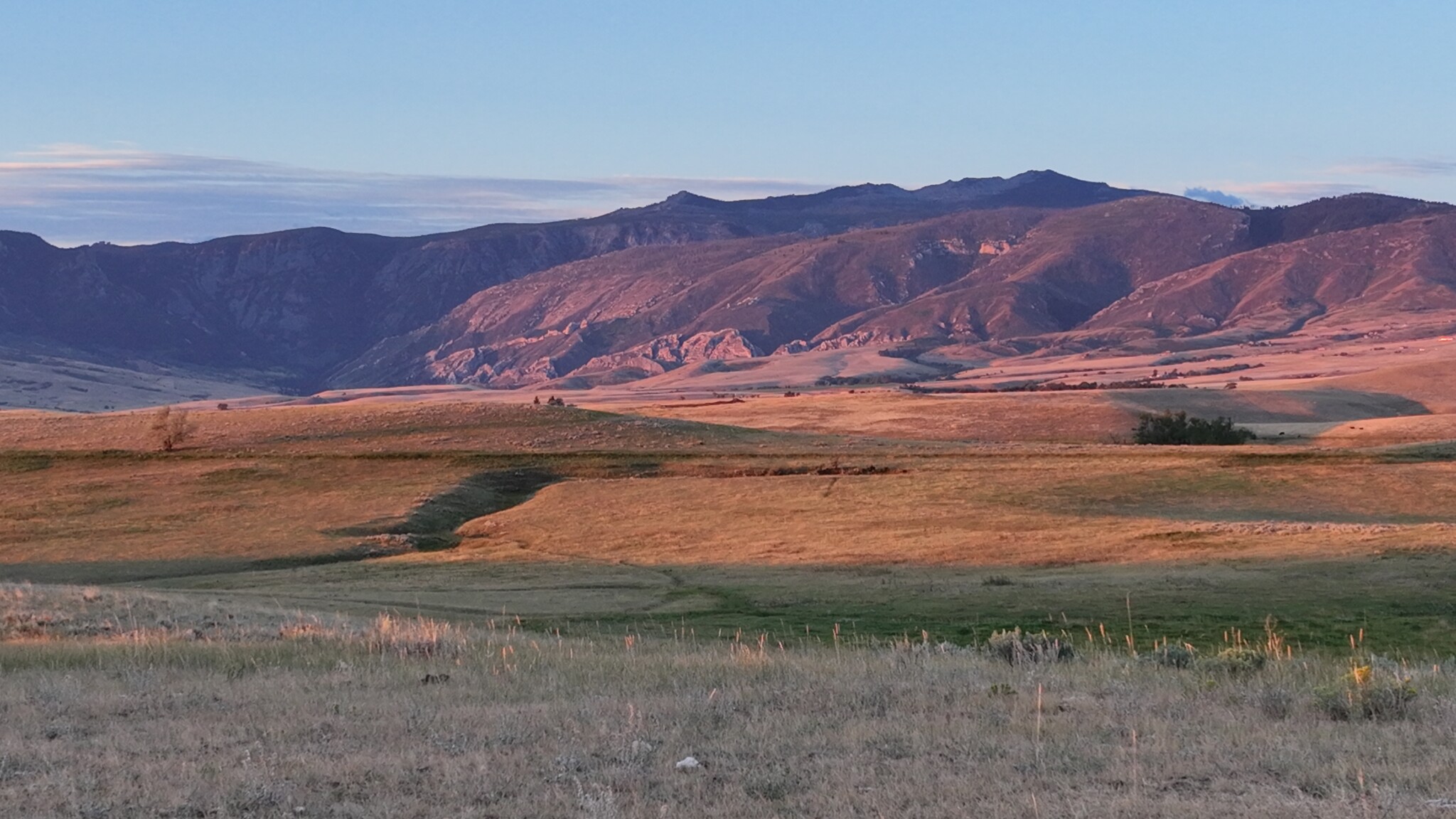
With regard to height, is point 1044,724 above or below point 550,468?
above

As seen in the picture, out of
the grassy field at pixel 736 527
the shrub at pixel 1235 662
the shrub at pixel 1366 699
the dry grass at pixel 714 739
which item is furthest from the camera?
the grassy field at pixel 736 527

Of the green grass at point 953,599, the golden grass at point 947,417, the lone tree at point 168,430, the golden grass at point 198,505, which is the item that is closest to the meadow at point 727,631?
the green grass at point 953,599

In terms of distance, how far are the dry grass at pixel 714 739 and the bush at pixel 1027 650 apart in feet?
1.79

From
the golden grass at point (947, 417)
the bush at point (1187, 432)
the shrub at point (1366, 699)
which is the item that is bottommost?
the golden grass at point (947, 417)

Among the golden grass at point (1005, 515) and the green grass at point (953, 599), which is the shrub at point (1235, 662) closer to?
the green grass at point (953, 599)

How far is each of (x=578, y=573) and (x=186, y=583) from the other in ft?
35.6

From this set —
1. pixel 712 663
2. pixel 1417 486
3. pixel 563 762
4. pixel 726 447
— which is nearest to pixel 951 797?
pixel 563 762

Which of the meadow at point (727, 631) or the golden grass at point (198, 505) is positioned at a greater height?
the meadow at point (727, 631)

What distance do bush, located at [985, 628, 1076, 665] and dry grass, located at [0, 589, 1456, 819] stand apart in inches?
21.4

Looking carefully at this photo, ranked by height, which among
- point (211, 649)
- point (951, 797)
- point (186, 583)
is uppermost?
point (951, 797)

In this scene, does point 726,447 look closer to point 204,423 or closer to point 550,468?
point 550,468

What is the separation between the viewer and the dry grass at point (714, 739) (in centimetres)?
871

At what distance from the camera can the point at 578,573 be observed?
119ft

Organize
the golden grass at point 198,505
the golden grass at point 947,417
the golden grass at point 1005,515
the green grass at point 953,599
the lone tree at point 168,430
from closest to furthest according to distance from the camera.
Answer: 1. the green grass at point 953,599
2. the golden grass at point 1005,515
3. the golden grass at point 198,505
4. the lone tree at point 168,430
5. the golden grass at point 947,417
